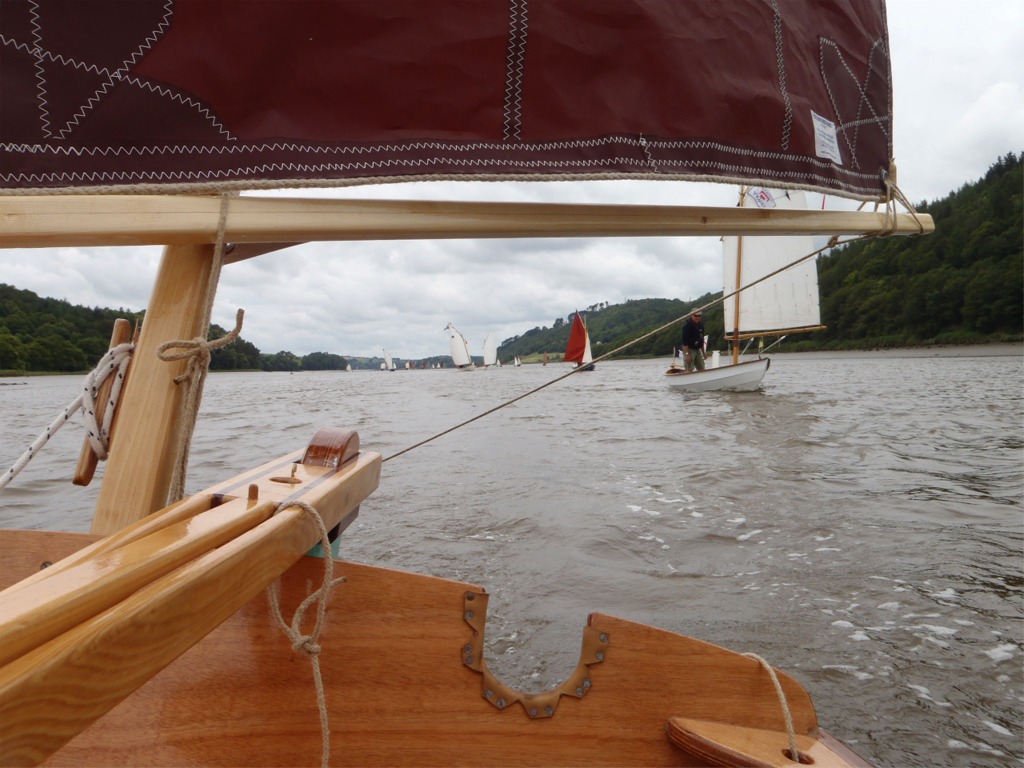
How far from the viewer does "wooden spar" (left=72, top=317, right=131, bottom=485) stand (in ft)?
5.41

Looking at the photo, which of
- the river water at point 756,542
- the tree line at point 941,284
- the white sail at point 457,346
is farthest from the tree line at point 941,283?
the river water at point 756,542

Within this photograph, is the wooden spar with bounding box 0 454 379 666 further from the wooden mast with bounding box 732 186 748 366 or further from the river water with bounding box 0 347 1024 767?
the wooden mast with bounding box 732 186 748 366

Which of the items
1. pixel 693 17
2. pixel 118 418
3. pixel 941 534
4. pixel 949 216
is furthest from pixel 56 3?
pixel 949 216

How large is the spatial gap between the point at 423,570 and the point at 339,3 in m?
3.71

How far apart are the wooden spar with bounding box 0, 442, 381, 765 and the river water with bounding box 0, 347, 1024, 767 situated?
2248 millimetres

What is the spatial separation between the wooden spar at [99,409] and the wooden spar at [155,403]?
13 cm

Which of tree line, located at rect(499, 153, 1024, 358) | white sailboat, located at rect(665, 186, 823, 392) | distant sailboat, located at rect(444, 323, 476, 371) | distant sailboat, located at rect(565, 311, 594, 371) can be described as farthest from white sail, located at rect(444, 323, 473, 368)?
white sailboat, located at rect(665, 186, 823, 392)

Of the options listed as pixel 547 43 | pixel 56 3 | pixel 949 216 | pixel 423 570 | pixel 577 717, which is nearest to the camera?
pixel 56 3

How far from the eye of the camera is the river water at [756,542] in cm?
288

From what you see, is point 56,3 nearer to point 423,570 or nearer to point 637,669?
point 637,669

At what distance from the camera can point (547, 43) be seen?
56.3 inches

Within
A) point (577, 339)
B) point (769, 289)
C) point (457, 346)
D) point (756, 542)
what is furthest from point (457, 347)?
point (756, 542)

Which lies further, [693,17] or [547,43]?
[693,17]

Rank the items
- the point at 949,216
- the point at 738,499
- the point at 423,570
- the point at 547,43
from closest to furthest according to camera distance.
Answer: the point at 547,43, the point at 423,570, the point at 738,499, the point at 949,216
